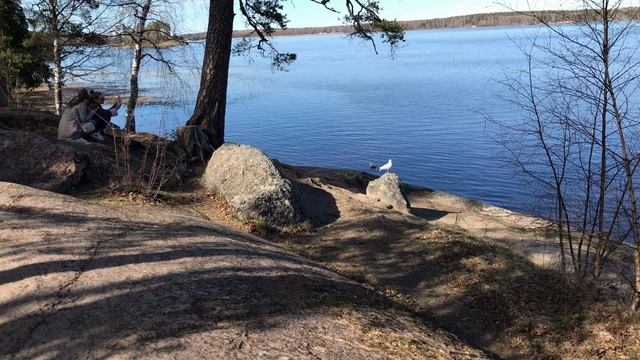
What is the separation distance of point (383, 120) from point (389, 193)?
17.0m

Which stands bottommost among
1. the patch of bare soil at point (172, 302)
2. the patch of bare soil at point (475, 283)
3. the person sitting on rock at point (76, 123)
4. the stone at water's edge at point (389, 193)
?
the patch of bare soil at point (475, 283)

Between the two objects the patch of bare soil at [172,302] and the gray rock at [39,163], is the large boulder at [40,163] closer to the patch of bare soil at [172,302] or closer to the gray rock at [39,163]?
the gray rock at [39,163]

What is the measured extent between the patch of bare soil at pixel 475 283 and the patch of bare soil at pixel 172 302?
1.17m

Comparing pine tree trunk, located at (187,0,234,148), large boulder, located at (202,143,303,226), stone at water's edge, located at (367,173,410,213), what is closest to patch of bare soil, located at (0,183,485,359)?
large boulder, located at (202,143,303,226)

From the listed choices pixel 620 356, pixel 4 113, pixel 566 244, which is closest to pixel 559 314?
pixel 620 356

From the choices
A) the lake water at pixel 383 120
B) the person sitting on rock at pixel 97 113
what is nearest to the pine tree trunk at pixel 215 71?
the lake water at pixel 383 120

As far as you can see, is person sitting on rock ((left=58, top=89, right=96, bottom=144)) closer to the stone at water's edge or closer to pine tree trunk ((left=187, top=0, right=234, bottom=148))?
pine tree trunk ((left=187, top=0, right=234, bottom=148))

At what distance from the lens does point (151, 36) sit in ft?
63.3

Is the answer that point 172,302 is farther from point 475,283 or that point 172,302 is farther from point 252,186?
point 252,186

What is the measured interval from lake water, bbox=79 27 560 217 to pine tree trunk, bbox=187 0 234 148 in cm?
96

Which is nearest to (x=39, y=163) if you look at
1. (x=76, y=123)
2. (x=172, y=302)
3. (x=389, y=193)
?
(x=76, y=123)

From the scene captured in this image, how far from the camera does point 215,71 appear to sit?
11156 mm

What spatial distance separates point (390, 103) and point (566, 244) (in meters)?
23.1

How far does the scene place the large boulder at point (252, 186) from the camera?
8.05 metres
